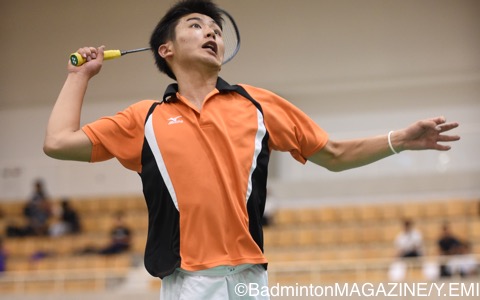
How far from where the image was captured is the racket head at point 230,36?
13.0 feet

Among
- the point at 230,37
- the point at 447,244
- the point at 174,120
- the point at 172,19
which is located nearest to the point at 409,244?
the point at 447,244

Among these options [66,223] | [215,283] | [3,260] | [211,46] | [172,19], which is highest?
[66,223]

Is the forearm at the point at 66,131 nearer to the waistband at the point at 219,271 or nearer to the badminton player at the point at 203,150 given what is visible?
the badminton player at the point at 203,150

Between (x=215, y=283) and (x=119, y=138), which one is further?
(x=119, y=138)

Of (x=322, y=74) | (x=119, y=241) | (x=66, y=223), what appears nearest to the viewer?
(x=119, y=241)

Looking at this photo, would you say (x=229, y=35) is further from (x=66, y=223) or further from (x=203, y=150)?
(x=66, y=223)

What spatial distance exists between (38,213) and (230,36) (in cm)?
1060

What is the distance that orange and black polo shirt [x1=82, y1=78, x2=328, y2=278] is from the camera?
3102 mm

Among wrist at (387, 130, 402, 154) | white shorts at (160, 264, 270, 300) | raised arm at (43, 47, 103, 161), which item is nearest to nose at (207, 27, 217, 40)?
raised arm at (43, 47, 103, 161)

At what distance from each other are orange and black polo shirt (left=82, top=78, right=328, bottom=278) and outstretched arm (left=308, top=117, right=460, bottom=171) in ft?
0.47

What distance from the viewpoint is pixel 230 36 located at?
13.3ft

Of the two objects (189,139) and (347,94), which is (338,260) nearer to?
(347,94)

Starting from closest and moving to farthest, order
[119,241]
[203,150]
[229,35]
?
[203,150], [229,35], [119,241]

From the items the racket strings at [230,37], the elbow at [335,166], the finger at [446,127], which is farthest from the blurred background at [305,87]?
the finger at [446,127]
